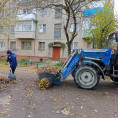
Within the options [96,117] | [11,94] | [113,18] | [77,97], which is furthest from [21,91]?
[113,18]

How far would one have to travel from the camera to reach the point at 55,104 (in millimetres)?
4059

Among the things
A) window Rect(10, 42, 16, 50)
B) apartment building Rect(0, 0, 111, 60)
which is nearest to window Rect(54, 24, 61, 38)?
apartment building Rect(0, 0, 111, 60)

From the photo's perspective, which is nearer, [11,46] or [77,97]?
[77,97]

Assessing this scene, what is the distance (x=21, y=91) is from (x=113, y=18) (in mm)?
8827

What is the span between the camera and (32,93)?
16.4 ft

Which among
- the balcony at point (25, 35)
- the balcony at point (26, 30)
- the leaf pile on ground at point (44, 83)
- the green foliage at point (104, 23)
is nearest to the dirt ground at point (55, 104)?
the leaf pile on ground at point (44, 83)

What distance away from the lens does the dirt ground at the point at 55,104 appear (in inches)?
135

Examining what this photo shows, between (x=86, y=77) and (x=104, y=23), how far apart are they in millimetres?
6271

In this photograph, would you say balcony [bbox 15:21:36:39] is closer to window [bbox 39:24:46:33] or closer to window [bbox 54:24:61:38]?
window [bbox 39:24:46:33]

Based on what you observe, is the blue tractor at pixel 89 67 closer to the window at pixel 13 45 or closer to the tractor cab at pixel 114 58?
the tractor cab at pixel 114 58

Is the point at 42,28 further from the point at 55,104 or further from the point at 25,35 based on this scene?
the point at 55,104

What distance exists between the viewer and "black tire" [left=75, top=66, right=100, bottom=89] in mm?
5512

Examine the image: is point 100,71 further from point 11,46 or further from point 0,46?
point 0,46

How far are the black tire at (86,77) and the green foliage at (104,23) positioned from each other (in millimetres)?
4823
